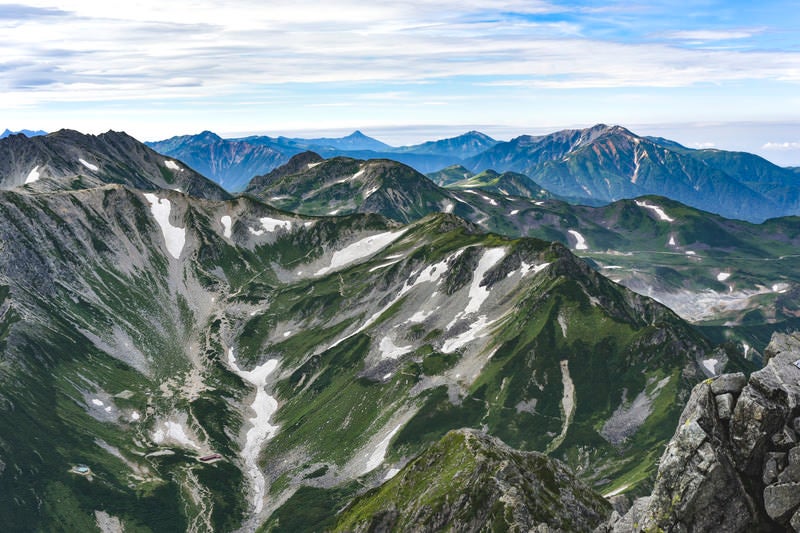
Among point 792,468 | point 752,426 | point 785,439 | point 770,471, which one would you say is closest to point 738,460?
point 770,471

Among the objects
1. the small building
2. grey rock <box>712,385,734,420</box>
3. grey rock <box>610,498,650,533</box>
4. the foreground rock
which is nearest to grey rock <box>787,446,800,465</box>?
grey rock <box>712,385,734,420</box>

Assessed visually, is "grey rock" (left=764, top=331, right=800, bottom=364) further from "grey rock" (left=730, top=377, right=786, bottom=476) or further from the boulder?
"grey rock" (left=730, top=377, right=786, bottom=476)

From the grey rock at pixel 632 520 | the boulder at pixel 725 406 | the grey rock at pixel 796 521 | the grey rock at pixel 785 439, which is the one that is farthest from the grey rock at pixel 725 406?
the grey rock at pixel 632 520

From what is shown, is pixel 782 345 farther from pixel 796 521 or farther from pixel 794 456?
pixel 796 521

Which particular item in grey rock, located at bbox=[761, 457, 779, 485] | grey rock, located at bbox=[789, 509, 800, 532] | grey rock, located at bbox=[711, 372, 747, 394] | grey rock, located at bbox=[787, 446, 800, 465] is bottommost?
grey rock, located at bbox=[789, 509, 800, 532]

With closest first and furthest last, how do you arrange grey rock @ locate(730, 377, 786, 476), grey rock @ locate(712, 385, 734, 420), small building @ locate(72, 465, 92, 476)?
grey rock @ locate(730, 377, 786, 476), grey rock @ locate(712, 385, 734, 420), small building @ locate(72, 465, 92, 476)

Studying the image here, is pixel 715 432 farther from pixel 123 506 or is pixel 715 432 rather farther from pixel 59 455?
pixel 59 455

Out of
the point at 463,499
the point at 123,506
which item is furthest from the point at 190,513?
the point at 463,499
